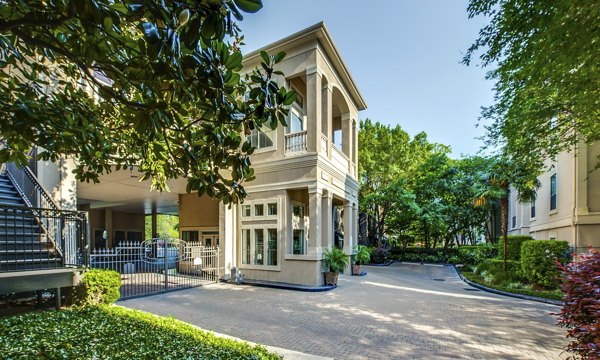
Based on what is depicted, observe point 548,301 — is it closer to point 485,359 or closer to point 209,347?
point 485,359

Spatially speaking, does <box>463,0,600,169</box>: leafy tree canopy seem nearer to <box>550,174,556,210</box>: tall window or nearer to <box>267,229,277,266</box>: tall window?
<box>550,174,556,210</box>: tall window

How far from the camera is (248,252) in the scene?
13.1m

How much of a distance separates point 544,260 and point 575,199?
3654mm

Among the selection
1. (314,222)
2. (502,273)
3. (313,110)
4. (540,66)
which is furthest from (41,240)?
(502,273)

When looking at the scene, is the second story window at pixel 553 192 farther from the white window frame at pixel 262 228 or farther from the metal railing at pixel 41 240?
the metal railing at pixel 41 240

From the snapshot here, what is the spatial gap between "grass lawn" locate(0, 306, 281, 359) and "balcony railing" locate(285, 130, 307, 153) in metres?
8.51

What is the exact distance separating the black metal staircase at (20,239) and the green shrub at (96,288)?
77 centimetres

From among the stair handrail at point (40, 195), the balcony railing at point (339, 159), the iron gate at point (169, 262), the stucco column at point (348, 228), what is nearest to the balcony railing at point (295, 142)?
the balcony railing at point (339, 159)

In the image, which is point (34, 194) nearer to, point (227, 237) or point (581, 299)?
point (227, 237)

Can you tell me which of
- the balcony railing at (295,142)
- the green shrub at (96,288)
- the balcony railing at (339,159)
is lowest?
the green shrub at (96,288)

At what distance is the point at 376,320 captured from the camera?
24.2 feet

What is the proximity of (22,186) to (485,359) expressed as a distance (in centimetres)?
1188

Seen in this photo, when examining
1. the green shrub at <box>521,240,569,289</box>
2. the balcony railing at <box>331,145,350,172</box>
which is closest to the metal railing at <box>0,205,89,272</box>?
the balcony railing at <box>331,145,350,172</box>

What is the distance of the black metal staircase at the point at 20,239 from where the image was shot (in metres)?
6.08
